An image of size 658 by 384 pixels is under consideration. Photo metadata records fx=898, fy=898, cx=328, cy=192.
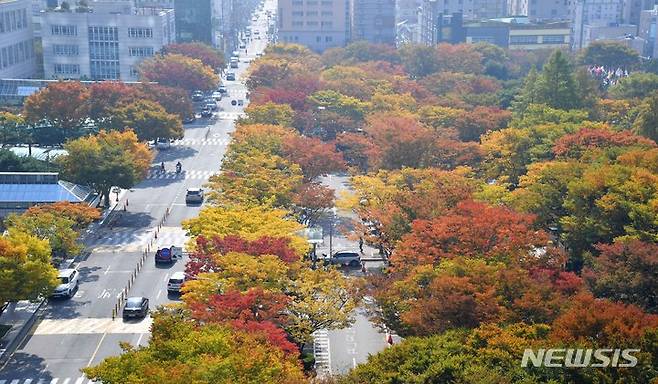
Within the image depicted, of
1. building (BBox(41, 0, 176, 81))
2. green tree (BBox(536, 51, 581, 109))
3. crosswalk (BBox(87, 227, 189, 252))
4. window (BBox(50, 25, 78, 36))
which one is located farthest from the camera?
building (BBox(41, 0, 176, 81))

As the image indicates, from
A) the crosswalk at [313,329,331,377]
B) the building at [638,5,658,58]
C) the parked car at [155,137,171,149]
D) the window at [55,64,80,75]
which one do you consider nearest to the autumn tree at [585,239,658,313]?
the crosswalk at [313,329,331,377]

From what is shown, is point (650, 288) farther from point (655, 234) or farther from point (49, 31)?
point (49, 31)

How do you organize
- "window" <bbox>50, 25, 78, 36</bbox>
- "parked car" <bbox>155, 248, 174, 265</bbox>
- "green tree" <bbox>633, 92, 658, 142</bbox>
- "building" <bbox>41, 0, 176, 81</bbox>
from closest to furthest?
1. "parked car" <bbox>155, 248, 174, 265</bbox>
2. "green tree" <bbox>633, 92, 658, 142</bbox>
3. "window" <bbox>50, 25, 78, 36</bbox>
4. "building" <bbox>41, 0, 176, 81</bbox>

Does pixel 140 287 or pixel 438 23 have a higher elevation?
pixel 438 23

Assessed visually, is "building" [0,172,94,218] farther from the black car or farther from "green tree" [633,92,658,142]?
"green tree" [633,92,658,142]

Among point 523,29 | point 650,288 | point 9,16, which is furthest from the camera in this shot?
point 523,29

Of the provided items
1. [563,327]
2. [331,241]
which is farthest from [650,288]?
[331,241]

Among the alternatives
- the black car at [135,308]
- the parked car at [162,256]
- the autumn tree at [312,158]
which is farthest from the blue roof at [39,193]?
the black car at [135,308]
